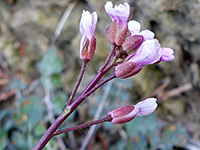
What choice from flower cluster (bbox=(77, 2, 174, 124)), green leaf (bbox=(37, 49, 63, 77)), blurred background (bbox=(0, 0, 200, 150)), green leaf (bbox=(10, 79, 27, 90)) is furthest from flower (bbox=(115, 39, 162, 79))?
green leaf (bbox=(10, 79, 27, 90))

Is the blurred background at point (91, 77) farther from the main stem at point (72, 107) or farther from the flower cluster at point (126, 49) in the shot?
the main stem at point (72, 107)

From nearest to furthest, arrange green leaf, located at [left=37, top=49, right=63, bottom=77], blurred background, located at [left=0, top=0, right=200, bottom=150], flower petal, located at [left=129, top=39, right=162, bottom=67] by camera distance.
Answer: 1. flower petal, located at [left=129, top=39, right=162, bottom=67]
2. blurred background, located at [left=0, top=0, right=200, bottom=150]
3. green leaf, located at [left=37, top=49, right=63, bottom=77]

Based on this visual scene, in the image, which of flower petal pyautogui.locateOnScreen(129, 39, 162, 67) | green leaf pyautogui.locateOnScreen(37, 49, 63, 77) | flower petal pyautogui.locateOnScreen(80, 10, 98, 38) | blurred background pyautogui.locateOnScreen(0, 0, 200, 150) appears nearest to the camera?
flower petal pyautogui.locateOnScreen(129, 39, 162, 67)

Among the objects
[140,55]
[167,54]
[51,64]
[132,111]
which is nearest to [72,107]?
[132,111]

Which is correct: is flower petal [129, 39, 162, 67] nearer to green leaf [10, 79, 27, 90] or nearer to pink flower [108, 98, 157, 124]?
pink flower [108, 98, 157, 124]

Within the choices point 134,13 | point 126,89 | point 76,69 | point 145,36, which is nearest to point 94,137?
point 126,89

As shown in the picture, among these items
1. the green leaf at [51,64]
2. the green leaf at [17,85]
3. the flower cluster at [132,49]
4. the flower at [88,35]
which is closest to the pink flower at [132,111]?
the flower cluster at [132,49]

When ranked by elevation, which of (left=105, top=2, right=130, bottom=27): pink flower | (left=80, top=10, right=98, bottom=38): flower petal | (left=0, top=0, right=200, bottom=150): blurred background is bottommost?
(left=0, top=0, right=200, bottom=150): blurred background

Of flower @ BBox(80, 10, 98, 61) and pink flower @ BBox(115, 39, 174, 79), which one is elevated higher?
flower @ BBox(80, 10, 98, 61)

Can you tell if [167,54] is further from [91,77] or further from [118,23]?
[91,77]
